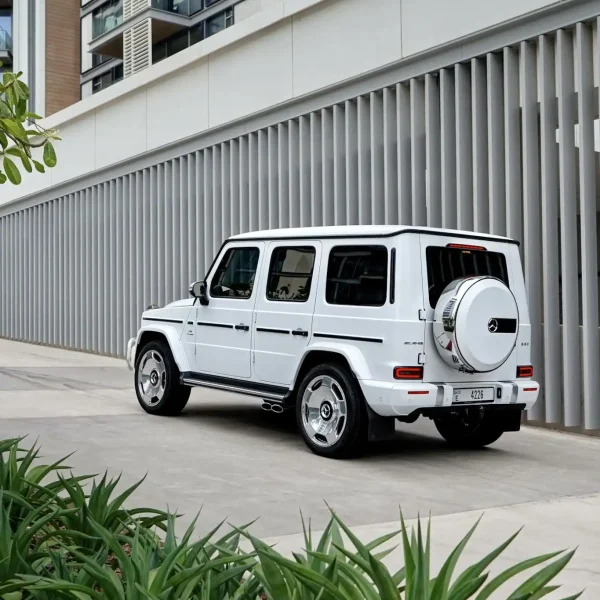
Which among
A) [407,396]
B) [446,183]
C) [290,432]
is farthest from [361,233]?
[446,183]

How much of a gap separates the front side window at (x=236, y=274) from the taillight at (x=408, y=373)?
2.15 m

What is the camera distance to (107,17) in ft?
146

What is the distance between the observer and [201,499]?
6.23 metres

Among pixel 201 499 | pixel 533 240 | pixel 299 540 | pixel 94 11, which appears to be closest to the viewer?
pixel 299 540

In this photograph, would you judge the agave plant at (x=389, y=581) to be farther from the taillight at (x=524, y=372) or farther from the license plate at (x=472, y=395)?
the taillight at (x=524, y=372)

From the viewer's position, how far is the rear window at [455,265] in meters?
7.62

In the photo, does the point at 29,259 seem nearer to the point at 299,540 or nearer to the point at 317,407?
the point at 317,407

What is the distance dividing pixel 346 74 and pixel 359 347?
6.31 metres

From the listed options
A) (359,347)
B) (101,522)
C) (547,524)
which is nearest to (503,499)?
(547,524)

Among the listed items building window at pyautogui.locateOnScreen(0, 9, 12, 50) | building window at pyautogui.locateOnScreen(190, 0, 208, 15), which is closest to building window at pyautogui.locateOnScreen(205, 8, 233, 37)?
building window at pyautogui.locateOnScreen(190, 0, 208, 15)

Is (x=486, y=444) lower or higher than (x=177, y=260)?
lower

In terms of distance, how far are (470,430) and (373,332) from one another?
5.92 feet

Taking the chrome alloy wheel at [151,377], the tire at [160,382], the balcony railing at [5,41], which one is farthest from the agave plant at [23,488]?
the balcony railing at [5,41]

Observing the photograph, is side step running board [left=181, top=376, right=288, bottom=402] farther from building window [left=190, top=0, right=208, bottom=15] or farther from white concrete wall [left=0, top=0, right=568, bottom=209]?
building window [left=190, top=0, right=208, bottom=15]
